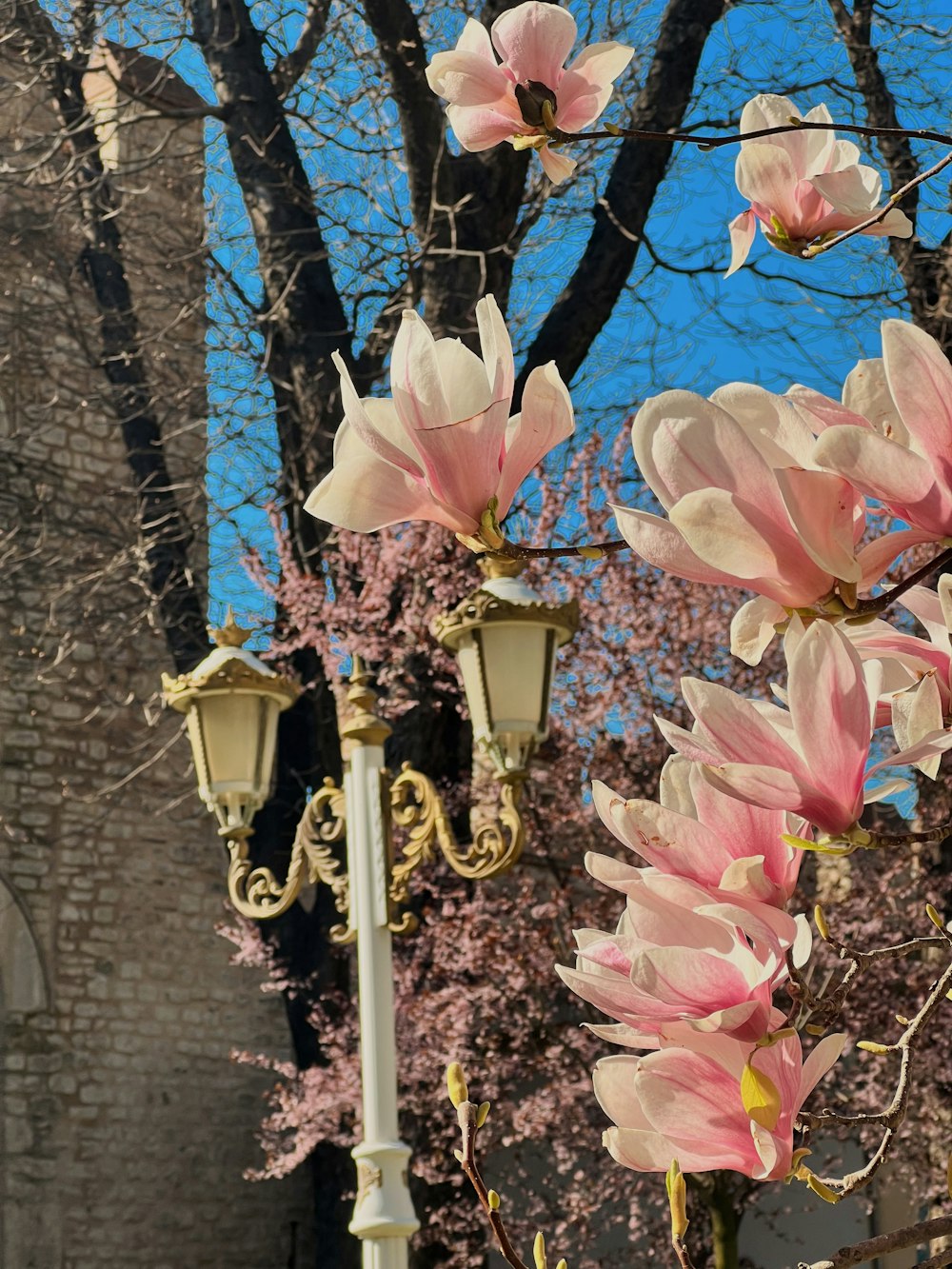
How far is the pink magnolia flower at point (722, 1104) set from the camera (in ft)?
2.45

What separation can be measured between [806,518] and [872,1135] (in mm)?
A: 9454

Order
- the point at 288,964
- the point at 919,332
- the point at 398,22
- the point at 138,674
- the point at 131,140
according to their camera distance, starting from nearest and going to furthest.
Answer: the point at 919,332 → the point at 398,22 → the point at 288,964 → the point at 138,674 → the point at 131,140

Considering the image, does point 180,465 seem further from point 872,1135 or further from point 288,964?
point 872,1135

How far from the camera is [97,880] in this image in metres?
10.7

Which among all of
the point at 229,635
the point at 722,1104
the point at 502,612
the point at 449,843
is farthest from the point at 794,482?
the point at 229,635

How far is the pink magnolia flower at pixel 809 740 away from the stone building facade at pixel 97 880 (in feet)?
30.0

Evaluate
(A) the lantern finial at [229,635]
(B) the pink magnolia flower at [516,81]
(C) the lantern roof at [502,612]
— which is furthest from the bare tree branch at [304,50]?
(B) the pink magnolia flower at [516,81]

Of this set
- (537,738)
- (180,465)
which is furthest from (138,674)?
(537,738)

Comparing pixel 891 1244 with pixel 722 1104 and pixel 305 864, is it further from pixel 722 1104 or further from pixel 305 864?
pixel 305 864

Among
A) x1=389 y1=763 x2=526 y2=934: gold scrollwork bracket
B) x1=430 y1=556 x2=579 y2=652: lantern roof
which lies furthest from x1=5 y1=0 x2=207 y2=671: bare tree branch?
x1=430 y1=556 x2=579 y2=652: lantern roof

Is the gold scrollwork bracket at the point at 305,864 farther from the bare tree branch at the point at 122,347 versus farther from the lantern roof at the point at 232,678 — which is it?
the bare tree branch at the point at 122,347

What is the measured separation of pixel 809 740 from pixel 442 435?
264 millimetres

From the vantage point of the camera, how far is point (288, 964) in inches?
357

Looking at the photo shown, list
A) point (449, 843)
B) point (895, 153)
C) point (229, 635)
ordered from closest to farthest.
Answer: point (449, 843), point (229, 635), point (895, 153)
